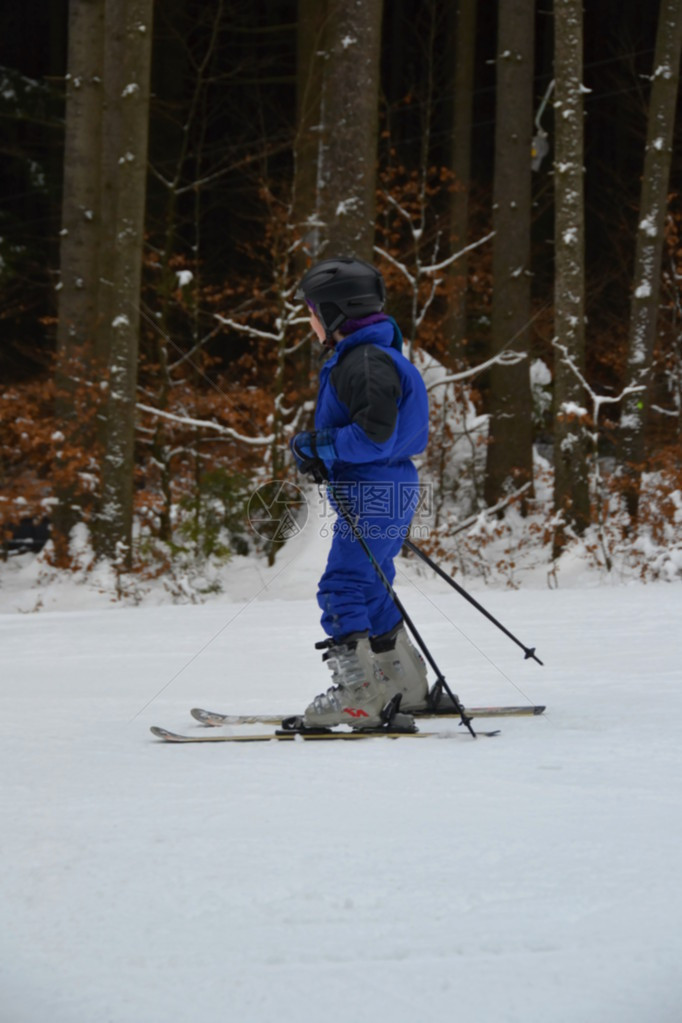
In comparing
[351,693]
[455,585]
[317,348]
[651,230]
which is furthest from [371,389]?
[651,230]

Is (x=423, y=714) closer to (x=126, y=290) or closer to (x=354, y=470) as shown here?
(x=354, y=470)

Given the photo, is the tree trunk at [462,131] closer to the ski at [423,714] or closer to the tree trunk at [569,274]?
the tree trunk at [569,274]

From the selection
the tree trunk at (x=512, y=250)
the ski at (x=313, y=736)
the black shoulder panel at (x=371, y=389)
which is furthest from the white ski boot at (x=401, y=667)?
the tree trunk at (x=512, y=250)

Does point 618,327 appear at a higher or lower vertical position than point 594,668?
higher

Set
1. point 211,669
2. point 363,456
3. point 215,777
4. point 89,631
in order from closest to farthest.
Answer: point 215,777 < point 363,456 < point 211,669 < point 89,631

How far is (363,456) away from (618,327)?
1941 centimetres

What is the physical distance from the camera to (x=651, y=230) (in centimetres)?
1391

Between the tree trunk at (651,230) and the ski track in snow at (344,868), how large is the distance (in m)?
8.99

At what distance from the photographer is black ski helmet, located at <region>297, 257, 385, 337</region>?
14.2 ft

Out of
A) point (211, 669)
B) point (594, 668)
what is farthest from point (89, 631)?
point (594, 668)

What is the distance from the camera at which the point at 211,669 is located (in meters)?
6.07

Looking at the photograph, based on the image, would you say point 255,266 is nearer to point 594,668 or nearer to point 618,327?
point 618,327

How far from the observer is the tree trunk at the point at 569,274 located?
12.2 metres

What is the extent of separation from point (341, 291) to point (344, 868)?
228 cm
